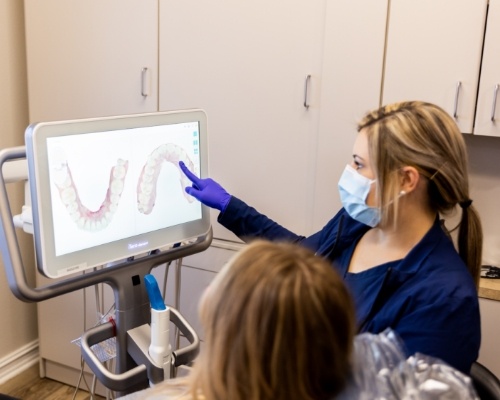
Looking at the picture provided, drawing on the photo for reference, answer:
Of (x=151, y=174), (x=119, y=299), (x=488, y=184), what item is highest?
(x=151, y=174)

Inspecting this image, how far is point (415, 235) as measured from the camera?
4.75ft

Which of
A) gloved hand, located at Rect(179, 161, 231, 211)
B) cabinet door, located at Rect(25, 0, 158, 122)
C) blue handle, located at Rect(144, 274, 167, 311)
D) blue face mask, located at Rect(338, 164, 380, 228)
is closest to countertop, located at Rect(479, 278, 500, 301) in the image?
blue face mask, located at Rect(338, 164, 380, 228)

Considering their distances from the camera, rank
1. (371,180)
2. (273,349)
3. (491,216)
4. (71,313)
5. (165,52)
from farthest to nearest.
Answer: (71,313), (165,52), (491,216), (371,180), (273,349)

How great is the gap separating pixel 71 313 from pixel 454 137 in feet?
5.95

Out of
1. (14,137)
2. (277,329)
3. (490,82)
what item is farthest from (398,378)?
(14,137)

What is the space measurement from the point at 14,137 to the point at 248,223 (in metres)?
1.21

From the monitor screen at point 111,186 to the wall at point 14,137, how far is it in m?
1.19

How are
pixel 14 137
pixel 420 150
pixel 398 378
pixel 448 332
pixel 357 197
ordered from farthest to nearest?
pixel 14 137, pixel 357 197, pixel 420 150, pixel 448 332, pixel 398 378

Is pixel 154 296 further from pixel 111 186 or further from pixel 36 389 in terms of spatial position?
pixel 36 389

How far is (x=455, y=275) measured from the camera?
133cm

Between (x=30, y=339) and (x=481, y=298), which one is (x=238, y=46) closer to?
(x=481, y=298)

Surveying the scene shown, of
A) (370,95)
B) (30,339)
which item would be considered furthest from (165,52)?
(30,339)

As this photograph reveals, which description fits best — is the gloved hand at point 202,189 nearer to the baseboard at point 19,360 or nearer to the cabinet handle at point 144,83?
the cabinet handle at point 144,83

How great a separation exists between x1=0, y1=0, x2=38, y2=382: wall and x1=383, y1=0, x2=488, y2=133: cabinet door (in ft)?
4.79
